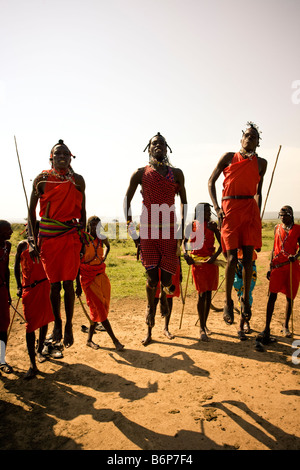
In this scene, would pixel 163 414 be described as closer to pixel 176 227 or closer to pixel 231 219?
pixel 176 227

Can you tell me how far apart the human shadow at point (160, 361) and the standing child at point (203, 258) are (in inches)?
41.1

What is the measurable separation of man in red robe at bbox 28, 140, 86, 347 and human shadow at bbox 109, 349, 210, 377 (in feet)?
6.51

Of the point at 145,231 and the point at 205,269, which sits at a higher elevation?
the point at 145,231

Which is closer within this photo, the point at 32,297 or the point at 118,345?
the point at 32,297

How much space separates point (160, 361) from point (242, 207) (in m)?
3.10

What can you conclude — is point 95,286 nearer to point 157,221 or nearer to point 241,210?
point 157,221

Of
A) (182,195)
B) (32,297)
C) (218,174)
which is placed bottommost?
(32,297)

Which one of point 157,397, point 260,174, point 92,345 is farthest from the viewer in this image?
point 92,345

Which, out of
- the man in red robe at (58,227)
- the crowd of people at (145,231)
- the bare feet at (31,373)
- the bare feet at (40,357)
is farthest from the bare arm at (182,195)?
the bare feet at (40,357)

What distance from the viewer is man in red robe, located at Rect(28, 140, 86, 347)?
4.19 meters

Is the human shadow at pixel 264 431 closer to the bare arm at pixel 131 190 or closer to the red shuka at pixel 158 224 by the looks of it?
the red shuka at pixel 158 224

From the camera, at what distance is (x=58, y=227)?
4.27m

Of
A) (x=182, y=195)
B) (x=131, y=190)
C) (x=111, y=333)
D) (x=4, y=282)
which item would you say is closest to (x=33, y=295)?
(x=4, y=282)

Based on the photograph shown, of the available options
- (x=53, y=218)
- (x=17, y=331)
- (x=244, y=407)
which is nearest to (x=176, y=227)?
(x=53, y=218)
